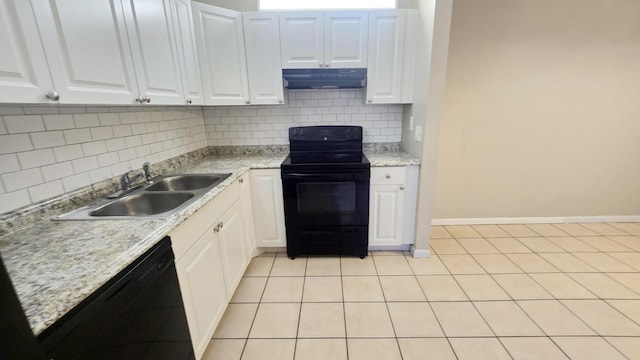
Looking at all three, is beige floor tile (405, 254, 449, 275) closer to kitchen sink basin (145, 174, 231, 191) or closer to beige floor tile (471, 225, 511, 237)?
beige floor tile (471, 225, 511, 237)

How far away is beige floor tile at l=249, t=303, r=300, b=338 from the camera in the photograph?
168 cm

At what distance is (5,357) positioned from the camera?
1.54 feet

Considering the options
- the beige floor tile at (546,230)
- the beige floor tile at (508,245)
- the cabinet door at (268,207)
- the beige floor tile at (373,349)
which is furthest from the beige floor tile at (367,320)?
the beige floor tile at (546,230)

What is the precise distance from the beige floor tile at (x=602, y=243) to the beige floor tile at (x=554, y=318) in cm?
126

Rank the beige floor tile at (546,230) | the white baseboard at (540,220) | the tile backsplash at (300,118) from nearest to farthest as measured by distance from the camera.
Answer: the tile backsplash at (300,118), the beige floor tile at (546,230), the white baseboard at (540,220)

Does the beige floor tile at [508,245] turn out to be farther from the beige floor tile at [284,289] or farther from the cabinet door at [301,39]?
the cabinet door at [301,39]

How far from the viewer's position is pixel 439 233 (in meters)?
2.94

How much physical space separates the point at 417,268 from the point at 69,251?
2283 millimetres

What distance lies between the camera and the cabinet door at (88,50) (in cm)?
98

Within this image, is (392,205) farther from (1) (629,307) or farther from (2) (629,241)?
(2) (629,241)

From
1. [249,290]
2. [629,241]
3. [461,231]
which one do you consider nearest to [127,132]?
[249,290]

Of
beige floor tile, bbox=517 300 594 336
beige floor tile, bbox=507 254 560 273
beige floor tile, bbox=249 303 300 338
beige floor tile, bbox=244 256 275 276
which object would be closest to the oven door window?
beige floor tile, bbox=244 256 275 276

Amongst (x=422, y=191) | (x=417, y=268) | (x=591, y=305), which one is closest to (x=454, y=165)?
(x=422, y=191)

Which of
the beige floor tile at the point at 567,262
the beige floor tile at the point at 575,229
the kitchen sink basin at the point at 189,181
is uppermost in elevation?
the kitchen sink basin at the point at 189,181
